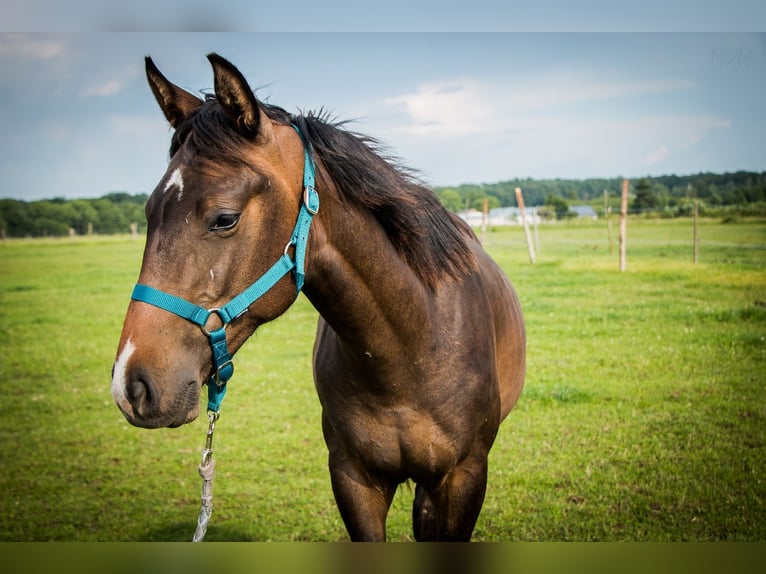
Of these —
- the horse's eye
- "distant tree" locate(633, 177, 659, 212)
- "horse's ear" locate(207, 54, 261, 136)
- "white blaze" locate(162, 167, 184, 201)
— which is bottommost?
the horse's eye

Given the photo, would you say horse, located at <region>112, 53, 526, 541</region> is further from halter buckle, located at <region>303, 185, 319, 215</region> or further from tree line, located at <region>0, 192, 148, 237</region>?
tree line, located at <region>0, 192, 148, 237</region>

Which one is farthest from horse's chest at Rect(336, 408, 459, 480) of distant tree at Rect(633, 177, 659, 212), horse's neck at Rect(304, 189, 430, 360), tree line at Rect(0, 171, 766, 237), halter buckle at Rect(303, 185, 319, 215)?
distant tree at Rect(633, 177, 659, 212)

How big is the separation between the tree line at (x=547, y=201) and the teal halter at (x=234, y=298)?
12.7ft

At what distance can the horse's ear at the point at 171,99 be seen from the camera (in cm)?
154

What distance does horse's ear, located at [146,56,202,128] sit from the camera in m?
1.54

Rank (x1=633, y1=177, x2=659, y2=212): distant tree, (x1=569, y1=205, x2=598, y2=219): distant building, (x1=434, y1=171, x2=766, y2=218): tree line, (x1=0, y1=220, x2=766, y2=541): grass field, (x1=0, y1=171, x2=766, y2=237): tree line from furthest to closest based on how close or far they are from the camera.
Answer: (x1=569, y1=205, x2=598, y2=219): distant building
(x1=633, y1=177, x2=659, y2=212): distant tree
(x1=0, y1=171, x2=766, y2=237): tree line
(x1=434, y1=171, x2=766, y2=218): tree line
(x1=0, y1=220, x2=766, y2=541): grass field

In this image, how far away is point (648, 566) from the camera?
84.7 inches

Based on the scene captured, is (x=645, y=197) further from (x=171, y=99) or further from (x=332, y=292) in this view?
(x=171, y=99)

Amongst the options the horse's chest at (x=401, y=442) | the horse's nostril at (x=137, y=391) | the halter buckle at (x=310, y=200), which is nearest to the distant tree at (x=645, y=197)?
the horse's chest at (x=401, y=442)

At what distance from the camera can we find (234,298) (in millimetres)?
1397

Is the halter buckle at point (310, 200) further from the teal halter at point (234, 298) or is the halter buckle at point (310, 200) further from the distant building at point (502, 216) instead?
the distant building at point (502, 216)

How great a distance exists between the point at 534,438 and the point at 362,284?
307 centimetres

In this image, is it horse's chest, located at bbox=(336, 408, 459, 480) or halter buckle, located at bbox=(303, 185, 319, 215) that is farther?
horse's chest, located at bbox=(336, 408, 459, 480)

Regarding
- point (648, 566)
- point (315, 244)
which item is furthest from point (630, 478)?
point (315, 244)
